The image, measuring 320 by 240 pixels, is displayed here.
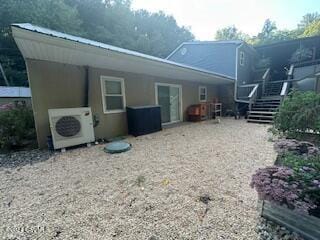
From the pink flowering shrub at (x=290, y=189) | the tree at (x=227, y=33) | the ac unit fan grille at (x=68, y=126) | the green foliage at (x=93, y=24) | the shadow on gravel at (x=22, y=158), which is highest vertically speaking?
the tree at (x=227, y=33)

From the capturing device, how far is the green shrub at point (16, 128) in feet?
13.5

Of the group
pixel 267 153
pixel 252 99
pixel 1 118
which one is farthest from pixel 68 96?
pixel 252 99

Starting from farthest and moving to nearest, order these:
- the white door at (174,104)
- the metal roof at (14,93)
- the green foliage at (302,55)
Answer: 1. the green foliage at (302,55)
2. the metal roof at (14,93)
3. the white door at (174,104)

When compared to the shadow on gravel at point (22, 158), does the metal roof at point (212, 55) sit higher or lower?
higher

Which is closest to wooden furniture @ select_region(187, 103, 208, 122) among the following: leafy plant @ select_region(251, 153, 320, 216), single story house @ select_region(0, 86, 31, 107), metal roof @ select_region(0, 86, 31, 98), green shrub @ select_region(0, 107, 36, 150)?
green shrub @ select_region(0, 107, 36, 150)

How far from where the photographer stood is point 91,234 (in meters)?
1.62

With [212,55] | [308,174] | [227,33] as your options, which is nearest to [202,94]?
[212,55]

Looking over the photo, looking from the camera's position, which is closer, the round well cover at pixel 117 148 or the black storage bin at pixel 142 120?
the round well cover at pixel 117 148

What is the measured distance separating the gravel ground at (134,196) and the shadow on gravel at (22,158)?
196 mm

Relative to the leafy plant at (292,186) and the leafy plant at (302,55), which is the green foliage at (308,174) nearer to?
the leafy plant at (292,186)

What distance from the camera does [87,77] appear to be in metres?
4.98

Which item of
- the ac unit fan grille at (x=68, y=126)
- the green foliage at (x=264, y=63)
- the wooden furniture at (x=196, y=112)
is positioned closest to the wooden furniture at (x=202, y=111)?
the wooden furniture at (x=196, y=112)

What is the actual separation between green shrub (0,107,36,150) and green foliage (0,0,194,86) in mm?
9811

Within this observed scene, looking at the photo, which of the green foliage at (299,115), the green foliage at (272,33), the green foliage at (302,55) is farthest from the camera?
the green foliage at (272,33)
